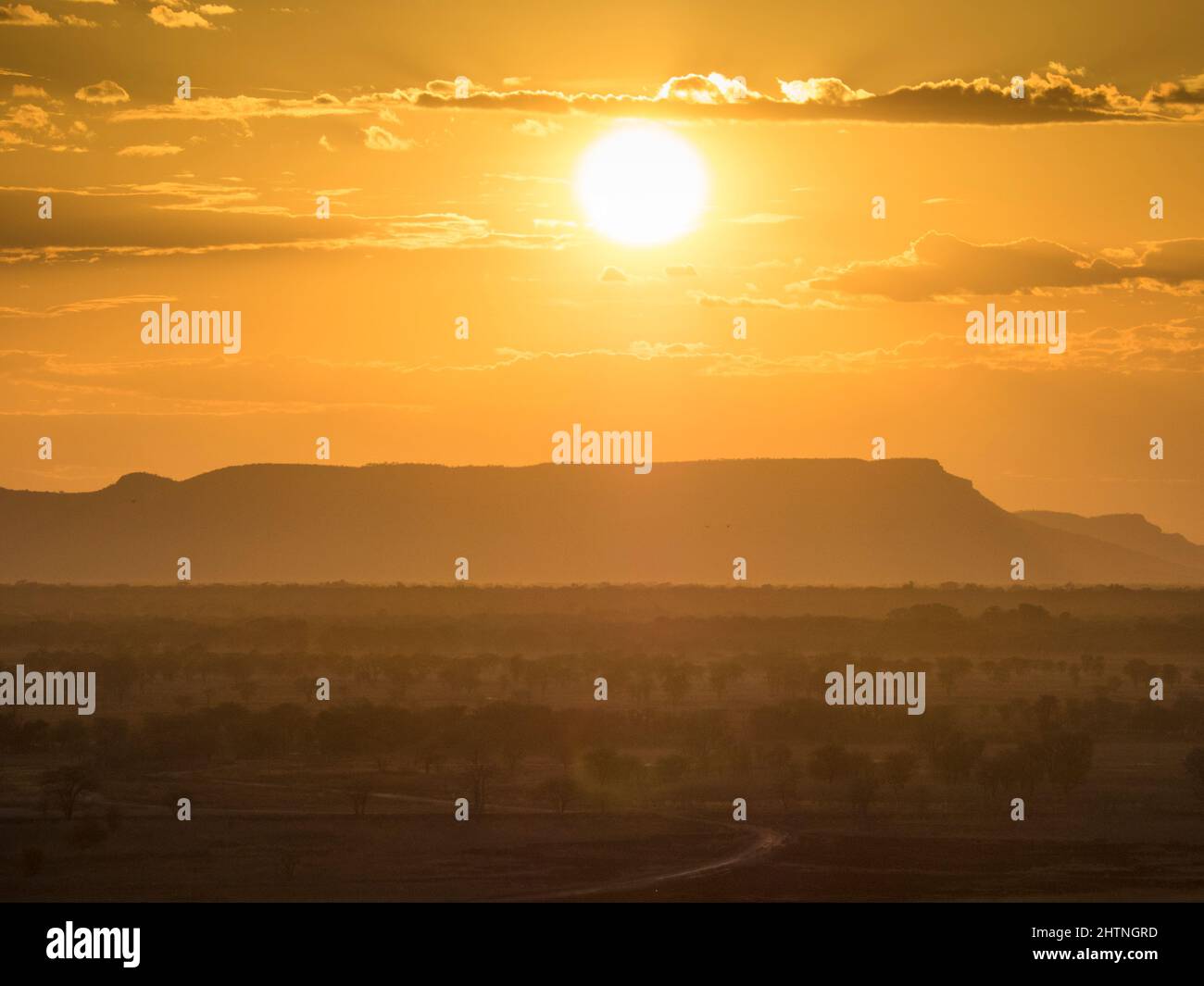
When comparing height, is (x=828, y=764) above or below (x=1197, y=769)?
above

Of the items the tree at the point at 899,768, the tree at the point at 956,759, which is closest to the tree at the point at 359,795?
the tree at the point at 899,768

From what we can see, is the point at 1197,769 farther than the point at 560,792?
Yes

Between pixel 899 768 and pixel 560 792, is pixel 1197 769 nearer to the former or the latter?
pixel 899 768

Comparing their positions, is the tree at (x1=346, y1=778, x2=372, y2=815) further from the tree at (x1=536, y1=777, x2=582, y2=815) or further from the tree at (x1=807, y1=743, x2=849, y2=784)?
the tree at (x1=807, y1=743, x2=849, y2=784)

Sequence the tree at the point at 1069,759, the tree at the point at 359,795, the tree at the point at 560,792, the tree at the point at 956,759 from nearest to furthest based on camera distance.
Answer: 1. the tree at the point at 359,795
2. the tree at the point at 560,792
3. the tree at the point at 1069,759
4. the tree at the point at 956,759

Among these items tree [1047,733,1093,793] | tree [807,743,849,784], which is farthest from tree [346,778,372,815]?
tree [1047,733,1093,793]

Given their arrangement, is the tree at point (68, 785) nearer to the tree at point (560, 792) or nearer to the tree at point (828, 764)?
the tree at point (560, 792)

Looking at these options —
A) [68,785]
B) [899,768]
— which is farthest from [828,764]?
[68,785]

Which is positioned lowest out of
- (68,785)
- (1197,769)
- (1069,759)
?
(1197,769)
